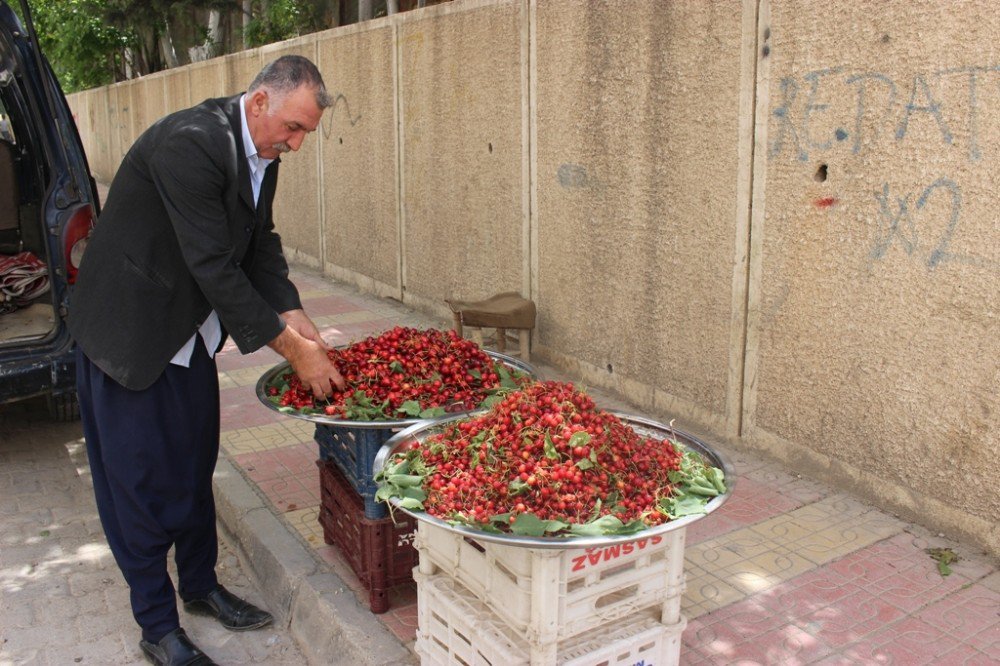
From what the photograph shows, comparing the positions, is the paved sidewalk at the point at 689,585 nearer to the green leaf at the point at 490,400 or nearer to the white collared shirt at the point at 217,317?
the green leaf at the point at 490,400

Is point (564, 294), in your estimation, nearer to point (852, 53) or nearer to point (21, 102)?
point (852, 53)

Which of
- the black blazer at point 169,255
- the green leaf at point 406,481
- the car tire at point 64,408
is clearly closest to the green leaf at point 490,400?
the green leaf at point 406,481

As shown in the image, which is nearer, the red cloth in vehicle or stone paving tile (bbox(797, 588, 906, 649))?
stone paving tile (bbox(797, 588, 906, 649))

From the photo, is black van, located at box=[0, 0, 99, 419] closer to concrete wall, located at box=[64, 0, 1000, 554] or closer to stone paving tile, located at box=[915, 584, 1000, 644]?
concrete wall, located at box=[64, 0, 1000, 554]

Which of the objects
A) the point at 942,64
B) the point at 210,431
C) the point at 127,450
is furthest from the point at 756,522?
the point at 127,450

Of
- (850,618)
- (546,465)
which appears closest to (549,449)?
(546,465)

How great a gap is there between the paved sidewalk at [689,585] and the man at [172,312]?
478 millimetres

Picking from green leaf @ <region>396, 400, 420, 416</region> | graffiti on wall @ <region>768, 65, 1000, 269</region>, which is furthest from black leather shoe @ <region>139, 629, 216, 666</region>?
graffiti on wall @ <region>768, 65, 1000, 269</region>

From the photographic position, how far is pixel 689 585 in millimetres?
3713

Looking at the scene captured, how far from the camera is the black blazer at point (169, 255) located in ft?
9.89

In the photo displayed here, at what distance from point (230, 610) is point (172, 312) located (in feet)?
4.20

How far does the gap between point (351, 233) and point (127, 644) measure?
269 inches

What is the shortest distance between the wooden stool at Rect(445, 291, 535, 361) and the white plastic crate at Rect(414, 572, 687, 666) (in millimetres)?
3581

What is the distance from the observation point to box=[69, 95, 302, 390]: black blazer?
301 centimetres
